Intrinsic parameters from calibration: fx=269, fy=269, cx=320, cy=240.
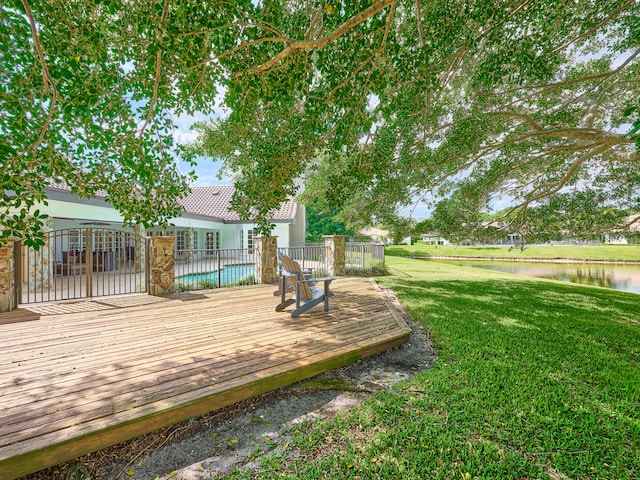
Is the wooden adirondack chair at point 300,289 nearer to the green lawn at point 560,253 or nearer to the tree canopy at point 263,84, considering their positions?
the tree canopy at point 263,84

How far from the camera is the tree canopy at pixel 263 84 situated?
3332 millimetres

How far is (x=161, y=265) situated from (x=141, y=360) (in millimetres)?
4568

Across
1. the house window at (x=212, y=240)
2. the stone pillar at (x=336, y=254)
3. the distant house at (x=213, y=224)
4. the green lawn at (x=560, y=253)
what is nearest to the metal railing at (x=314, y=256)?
the stone pillar at (x=336, y=254)

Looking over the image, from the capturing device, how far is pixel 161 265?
7402 millimetres

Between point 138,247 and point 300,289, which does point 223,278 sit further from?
point 300,289

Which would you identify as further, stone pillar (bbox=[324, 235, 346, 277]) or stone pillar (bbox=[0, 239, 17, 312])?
stone pillar (bbox=[324, 235, 346, 277])

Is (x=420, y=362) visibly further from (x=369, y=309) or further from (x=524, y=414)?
(x=369, y=309)

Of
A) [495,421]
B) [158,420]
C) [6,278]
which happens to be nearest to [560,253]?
[495,421]

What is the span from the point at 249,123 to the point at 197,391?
585cm

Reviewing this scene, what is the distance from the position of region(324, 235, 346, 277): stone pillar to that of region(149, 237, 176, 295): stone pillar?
5.97m

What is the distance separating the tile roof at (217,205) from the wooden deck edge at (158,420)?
14.4 metres

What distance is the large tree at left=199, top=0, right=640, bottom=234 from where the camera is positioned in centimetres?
405

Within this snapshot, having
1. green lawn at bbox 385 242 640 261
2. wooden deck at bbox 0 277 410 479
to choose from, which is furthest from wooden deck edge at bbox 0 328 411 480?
green lawn at bbox 385 242 640 261

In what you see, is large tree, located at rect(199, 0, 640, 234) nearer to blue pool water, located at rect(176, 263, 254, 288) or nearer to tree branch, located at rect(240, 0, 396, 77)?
tree branch, located at rect(240, 0, 396, 77)
